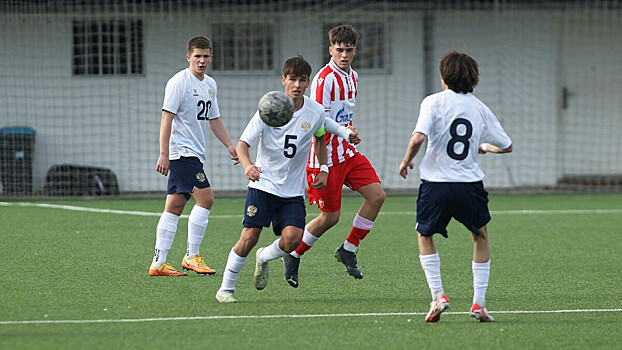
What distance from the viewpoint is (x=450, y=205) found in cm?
556

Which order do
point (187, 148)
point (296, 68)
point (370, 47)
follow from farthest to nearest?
point (370, 47), point (187, 148), point (296, 68)

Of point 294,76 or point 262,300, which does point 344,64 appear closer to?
point 294,76

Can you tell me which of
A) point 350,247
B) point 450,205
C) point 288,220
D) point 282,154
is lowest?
point 350,247

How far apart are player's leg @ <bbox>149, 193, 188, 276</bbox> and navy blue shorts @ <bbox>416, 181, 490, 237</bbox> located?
2601 millimetres

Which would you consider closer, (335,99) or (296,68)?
(296,68)

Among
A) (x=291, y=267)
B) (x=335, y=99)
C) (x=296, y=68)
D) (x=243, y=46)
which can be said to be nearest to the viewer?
(x=296, y=68)

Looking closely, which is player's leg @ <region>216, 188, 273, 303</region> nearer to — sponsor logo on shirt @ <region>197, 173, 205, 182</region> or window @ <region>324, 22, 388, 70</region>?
sponsor logo on shirt @ <region>197, 173, 205, 182</region>

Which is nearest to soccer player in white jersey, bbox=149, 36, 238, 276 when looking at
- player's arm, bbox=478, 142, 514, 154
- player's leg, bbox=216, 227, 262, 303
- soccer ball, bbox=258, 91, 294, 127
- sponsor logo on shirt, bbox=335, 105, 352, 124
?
sponsor logo on shirt, bbox=335, 105, 352, 124

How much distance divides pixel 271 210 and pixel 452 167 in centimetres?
135

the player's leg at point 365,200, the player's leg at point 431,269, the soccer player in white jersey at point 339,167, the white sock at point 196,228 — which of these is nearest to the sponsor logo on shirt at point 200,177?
the white sock at point 196,228

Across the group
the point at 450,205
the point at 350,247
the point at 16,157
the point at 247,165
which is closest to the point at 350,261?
the point at 350,247

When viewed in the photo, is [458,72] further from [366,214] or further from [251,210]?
[366,214]

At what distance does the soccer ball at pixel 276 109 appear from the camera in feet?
19.2

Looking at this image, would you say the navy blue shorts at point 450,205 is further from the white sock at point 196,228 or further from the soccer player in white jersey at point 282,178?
the white sock at point 196,228
